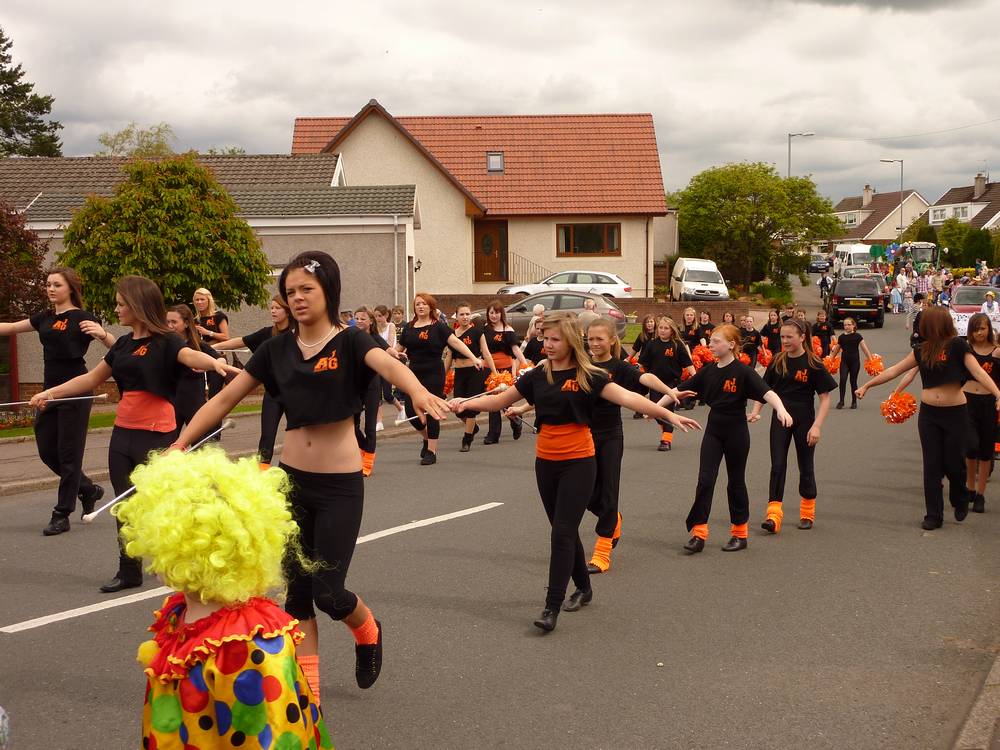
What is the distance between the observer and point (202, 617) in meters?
3.09

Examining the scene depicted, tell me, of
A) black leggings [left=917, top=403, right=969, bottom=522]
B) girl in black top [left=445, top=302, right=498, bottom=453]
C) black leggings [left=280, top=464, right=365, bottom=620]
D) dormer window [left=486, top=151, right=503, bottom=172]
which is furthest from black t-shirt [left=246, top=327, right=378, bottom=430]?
dormer window [left=486, top=151, right=503, bottom=172]

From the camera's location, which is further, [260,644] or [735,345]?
[735,345]

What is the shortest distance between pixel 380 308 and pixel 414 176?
25010 mm

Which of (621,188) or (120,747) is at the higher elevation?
(621,188)

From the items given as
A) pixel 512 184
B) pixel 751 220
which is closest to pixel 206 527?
pixel 512 184

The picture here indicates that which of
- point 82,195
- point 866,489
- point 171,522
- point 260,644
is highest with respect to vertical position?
point 82,195

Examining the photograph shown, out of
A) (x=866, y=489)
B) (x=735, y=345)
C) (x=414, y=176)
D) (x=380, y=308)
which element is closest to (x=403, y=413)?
(x=380, y=308)

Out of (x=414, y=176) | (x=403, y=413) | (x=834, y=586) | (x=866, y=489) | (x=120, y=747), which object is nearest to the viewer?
(x=120, y=747)

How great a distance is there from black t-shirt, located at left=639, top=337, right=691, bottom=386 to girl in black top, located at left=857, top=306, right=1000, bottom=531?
5.75 m

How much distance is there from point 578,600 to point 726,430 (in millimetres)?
2302

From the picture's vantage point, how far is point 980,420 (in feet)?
33.0

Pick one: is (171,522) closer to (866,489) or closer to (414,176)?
(866,489)

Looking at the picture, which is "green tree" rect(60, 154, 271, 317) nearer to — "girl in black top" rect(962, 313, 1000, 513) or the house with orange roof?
"girl in black top" rect(962, 313, 1000, 513)

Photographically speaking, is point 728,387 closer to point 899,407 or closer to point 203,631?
point 899,407
